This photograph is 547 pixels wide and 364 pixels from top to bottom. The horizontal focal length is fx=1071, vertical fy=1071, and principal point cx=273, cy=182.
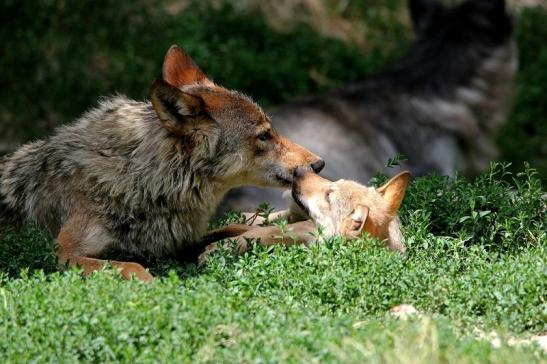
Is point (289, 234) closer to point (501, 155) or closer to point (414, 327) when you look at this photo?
point (414, 327)

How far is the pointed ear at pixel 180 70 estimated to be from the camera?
6.82 m

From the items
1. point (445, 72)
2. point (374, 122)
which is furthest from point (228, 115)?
point (445, 72)

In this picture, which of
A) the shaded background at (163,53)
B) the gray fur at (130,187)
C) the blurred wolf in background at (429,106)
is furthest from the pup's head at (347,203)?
the shaded background at (163,53)

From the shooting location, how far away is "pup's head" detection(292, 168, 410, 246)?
21.5 ft

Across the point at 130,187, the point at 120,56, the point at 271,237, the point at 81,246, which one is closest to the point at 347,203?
the point at 271,237

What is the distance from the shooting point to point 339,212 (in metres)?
6.74

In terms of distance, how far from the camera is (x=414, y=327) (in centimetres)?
471

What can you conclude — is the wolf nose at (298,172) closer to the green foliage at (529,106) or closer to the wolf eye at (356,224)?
the wolf eye at (356,224)

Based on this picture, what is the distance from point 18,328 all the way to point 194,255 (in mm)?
1893

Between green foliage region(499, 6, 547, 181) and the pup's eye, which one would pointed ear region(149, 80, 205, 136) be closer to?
the pup's eye

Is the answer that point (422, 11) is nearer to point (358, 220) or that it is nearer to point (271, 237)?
point (358, 220)

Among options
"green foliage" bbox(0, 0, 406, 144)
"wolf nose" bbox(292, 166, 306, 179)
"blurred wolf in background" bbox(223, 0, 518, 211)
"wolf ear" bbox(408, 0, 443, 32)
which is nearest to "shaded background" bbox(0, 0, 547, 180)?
"green foliage" bbox(0, 0, 406, 144)

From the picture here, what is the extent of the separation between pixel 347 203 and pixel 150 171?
4.19ft

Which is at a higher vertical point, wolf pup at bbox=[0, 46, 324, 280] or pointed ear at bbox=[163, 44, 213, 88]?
pointed ear at bbox=[163, 44, 213, 88]
